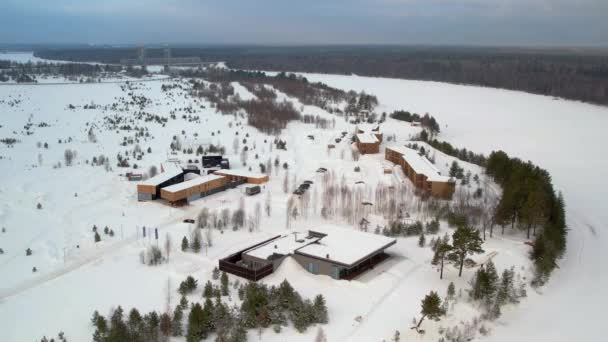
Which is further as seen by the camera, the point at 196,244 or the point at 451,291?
the point at 196,244

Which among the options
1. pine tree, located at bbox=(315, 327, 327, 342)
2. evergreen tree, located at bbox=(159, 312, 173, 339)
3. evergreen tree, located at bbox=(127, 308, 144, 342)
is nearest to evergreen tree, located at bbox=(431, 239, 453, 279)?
pine tree, located at bbox=(315, 327, 327, 342)

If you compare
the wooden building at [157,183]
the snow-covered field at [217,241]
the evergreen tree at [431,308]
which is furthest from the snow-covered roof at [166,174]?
the evergreen tree at [431,308]

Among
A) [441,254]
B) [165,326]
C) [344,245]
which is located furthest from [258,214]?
[165,326]

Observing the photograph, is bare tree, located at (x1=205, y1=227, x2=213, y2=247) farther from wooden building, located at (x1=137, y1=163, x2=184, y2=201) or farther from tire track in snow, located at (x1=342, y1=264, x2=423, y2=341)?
tire track in snow, located at (x1=342, y1=264, x2=423, y2=341)

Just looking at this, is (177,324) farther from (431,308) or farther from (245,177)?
(245,177)

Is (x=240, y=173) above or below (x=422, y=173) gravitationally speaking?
below

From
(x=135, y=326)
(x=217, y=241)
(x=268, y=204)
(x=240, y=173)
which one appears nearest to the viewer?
(x=135, y=326)

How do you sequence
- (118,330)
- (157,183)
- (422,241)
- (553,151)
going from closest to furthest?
(118,330) < (422,241) < (157,183) < (553,151)
